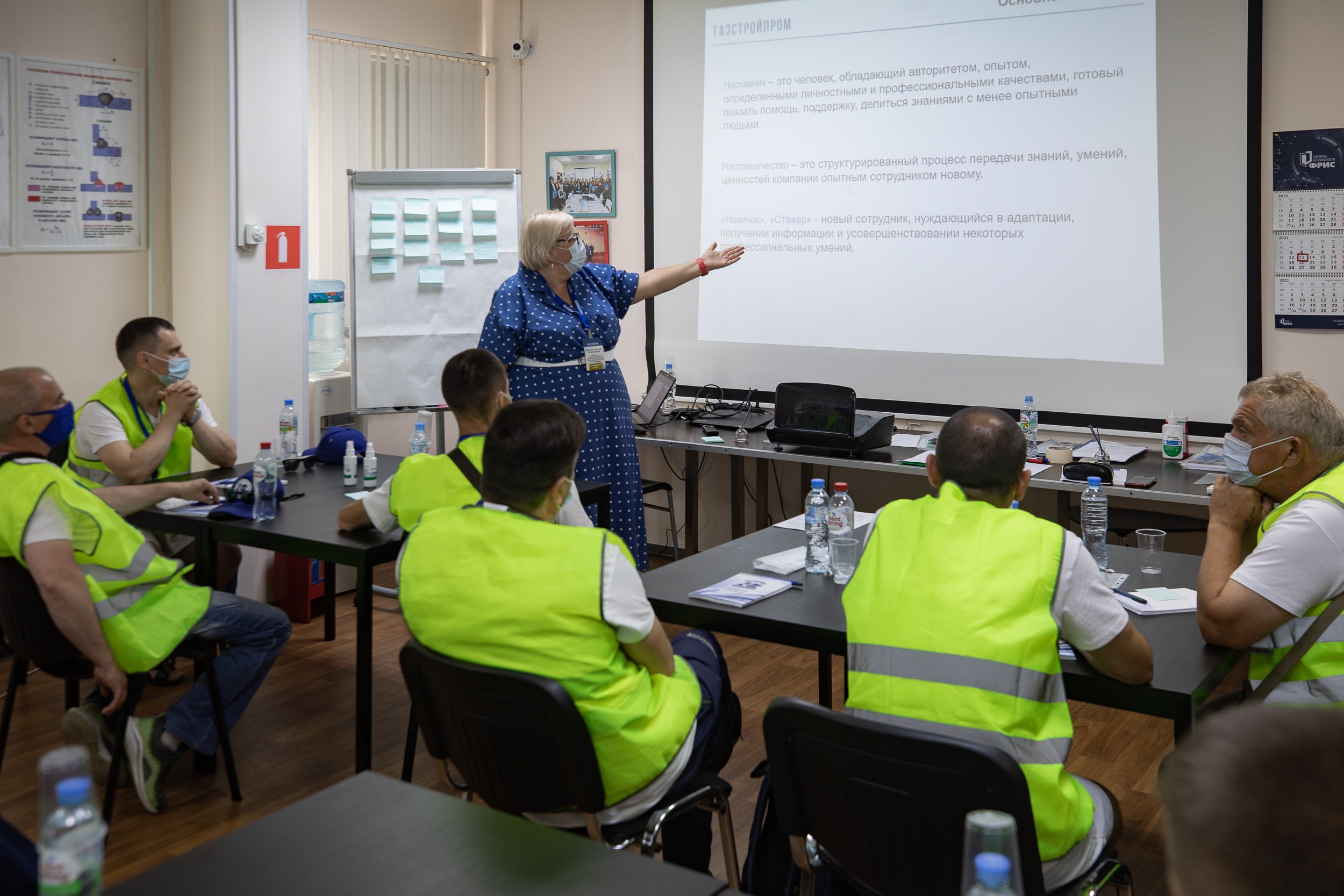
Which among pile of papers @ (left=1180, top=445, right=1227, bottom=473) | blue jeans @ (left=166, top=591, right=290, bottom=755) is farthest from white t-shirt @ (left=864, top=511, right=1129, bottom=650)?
pile of papers @ (left=1180, top=445, right=1227, bottom=473)

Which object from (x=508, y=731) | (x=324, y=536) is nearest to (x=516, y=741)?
(x=508, y=731)

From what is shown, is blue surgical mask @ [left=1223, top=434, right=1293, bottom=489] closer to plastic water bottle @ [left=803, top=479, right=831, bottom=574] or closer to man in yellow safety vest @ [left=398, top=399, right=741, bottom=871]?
plastic water bottle @ [left=803, top=479, right=831, bottom=574]

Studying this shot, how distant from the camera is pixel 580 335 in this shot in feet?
13.8

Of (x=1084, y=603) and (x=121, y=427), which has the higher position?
(x=121, y=427)

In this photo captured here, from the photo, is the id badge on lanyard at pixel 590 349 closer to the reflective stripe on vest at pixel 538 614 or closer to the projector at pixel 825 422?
the projector at pixel 825 422

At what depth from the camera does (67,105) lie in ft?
14.6

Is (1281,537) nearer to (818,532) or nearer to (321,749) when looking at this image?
(818,532)

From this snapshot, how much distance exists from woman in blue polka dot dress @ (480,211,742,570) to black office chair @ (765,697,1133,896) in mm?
2475

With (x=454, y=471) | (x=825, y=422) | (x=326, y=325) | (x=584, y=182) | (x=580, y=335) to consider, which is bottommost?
(x=454, y=471)

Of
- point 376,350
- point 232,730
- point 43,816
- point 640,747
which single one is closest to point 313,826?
point 43,816

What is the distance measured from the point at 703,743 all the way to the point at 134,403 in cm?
244

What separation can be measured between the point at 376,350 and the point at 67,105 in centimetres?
154

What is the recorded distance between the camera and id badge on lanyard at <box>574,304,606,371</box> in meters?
4.23

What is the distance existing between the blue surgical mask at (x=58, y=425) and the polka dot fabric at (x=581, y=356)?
5.06 ft
